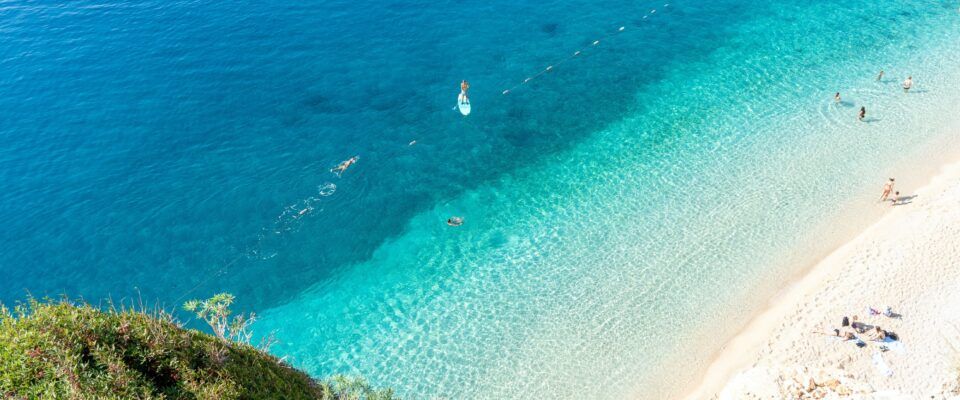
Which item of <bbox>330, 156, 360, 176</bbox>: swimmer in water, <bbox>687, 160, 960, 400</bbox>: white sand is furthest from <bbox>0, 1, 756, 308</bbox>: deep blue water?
<bbox>687, 160, 960, 400</bbox>: white sand

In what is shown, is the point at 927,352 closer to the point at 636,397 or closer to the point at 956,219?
the point at 956,219

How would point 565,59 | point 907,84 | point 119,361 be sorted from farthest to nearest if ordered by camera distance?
point 565,59 → point 907,84 → point 119,361

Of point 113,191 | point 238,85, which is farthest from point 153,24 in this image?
point 113,191

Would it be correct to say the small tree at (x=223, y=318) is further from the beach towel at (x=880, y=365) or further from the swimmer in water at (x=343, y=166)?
the beach towel at (x=880, y=365)

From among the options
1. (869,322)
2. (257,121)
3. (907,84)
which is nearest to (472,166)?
(257,121)

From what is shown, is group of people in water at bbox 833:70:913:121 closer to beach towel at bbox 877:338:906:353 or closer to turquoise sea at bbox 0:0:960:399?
turquoise sea at bbox 0:0:960:399

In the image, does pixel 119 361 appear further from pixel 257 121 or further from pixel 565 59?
pixel 565 59

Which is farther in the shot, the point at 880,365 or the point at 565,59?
the point at 565,59
